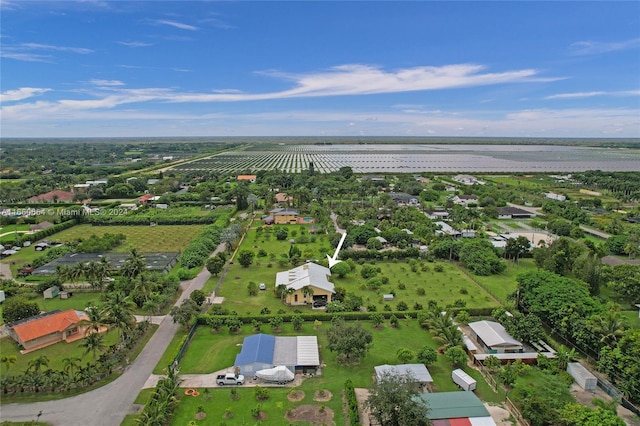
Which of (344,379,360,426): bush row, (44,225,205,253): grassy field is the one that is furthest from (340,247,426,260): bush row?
(344,379,360,426): bush row

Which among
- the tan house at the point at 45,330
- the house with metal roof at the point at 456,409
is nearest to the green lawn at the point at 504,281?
the house with metal roof at the point at 456,409

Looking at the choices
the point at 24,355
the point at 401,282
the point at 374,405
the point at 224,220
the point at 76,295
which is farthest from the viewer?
the point at 224,220

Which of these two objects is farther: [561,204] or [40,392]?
[561,204]

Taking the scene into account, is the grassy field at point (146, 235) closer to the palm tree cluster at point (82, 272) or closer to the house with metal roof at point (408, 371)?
the palm tree cluster at point (82, 272)

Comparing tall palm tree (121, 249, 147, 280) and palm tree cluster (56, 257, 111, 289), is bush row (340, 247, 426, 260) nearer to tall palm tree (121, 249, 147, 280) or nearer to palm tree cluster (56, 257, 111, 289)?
tall palm tree (121, 249, 147, 280)

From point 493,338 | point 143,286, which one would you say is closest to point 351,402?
point 493,338

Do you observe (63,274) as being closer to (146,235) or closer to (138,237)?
(138,237)

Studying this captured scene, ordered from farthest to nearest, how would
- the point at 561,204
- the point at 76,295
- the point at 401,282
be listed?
the point at 561,204 < the point at 401,282 < the point at 76,295

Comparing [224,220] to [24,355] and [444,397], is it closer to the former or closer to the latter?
[24,355]

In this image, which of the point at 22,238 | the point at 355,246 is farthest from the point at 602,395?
the point at 22,238
